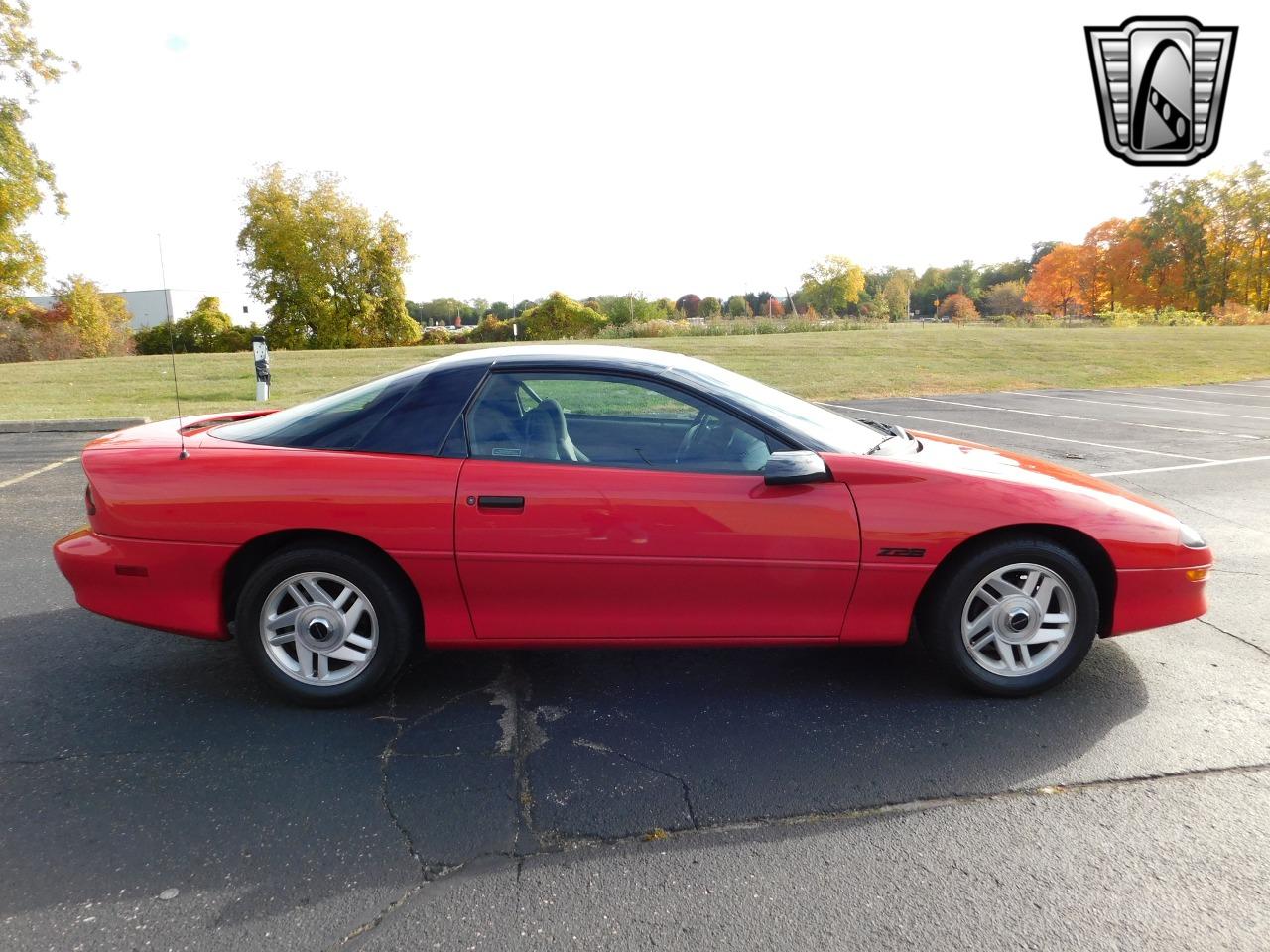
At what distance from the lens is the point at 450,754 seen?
9.59 ft

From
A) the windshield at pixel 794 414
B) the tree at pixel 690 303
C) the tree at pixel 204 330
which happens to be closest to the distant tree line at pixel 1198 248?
the tree at pixel 690 303

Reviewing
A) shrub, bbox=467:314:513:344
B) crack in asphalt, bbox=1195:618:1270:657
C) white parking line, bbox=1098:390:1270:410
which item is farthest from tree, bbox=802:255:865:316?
crack in asphalt, bbox=1195:618:1270:657

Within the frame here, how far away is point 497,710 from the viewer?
128 inches

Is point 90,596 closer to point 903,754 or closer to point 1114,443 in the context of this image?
point 903,754

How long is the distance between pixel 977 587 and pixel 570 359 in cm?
185

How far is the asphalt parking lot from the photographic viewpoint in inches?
83.9

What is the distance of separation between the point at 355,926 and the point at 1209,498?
755 cm

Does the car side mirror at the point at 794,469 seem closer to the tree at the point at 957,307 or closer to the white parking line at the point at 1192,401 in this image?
the white parking line at the point at 1192,401

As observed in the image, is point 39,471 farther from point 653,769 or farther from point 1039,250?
point 1039,250

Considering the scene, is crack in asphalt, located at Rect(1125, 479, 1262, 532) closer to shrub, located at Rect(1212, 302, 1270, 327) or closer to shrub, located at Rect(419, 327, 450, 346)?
shrub, located at Rect(1212, 302, 1270, 327)

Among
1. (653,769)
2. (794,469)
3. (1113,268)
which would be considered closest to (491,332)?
(1113,268)

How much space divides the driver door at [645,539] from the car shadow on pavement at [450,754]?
351 mm

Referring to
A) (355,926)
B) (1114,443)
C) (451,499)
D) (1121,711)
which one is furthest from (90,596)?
(1114,443)

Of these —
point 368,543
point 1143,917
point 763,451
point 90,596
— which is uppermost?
point 763,451
